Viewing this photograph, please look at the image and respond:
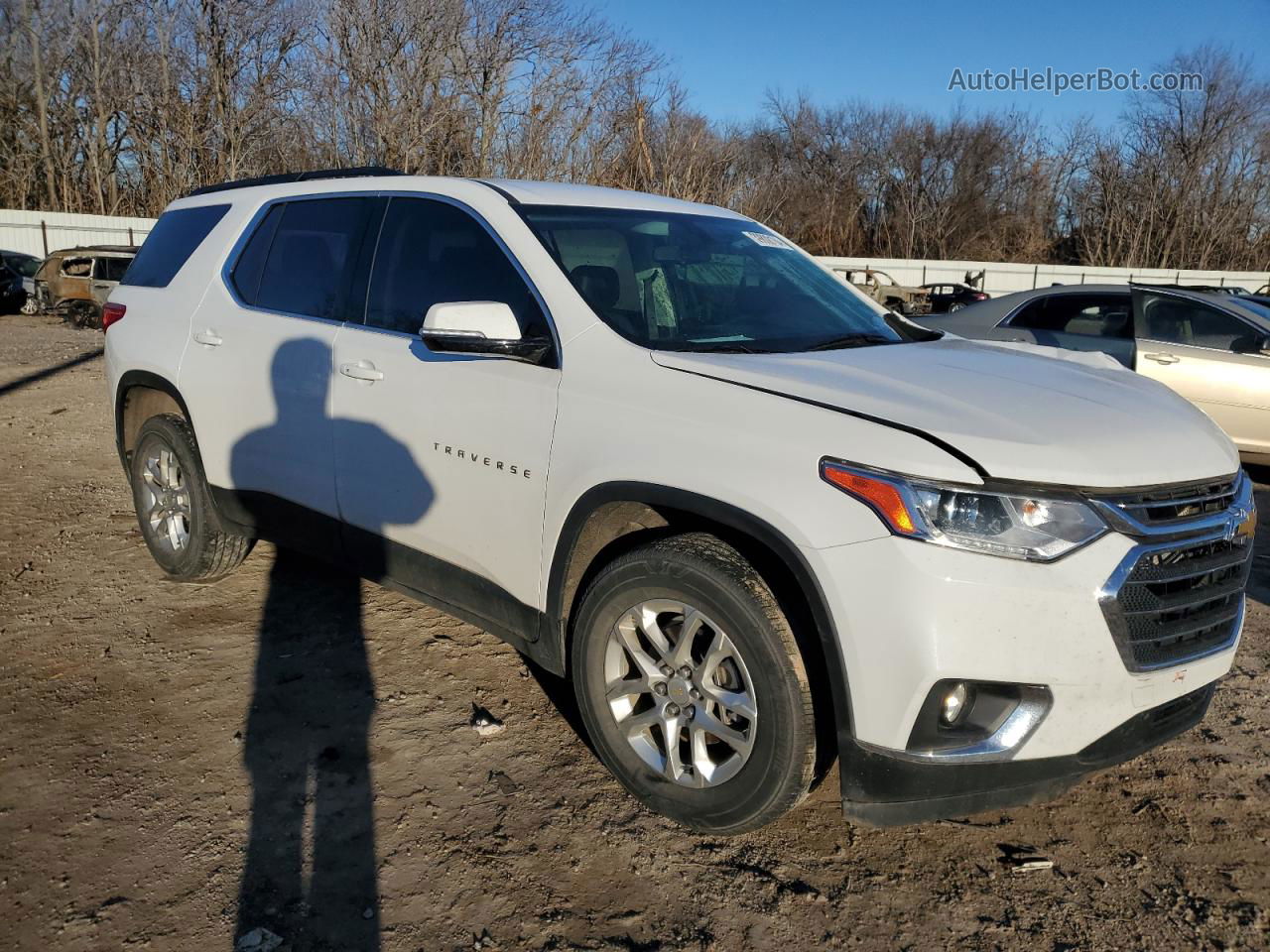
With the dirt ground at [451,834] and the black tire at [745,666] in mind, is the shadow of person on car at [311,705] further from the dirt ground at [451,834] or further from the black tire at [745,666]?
the black tire at [745,666]

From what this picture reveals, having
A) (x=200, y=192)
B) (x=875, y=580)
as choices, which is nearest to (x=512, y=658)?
(x=875, y=580)

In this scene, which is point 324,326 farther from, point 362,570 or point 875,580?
point 875,580

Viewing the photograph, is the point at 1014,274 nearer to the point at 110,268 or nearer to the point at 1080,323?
the point at 110,268

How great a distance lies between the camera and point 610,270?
11.1 feet

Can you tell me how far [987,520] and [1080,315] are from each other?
6.89 m

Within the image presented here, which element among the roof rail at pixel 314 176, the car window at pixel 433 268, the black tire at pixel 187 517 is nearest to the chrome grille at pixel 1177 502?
the car window at pixel 433 268

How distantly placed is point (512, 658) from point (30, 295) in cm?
2288

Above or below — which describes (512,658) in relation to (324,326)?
below

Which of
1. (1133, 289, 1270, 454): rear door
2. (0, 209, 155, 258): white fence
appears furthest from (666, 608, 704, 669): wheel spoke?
(0, 209, 155, 258): white fence

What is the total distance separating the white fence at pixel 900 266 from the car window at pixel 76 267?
31.3ft

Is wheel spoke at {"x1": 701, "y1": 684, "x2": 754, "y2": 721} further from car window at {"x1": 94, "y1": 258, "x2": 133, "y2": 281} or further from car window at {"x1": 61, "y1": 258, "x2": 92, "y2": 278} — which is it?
car window at {"x1": 61, "y1": 258, "x2": 92, "y2": 278}

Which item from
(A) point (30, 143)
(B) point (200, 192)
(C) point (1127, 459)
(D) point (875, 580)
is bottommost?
(D) point (875, 580)

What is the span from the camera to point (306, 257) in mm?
4156

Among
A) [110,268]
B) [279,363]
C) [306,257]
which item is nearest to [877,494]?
[279,363]
